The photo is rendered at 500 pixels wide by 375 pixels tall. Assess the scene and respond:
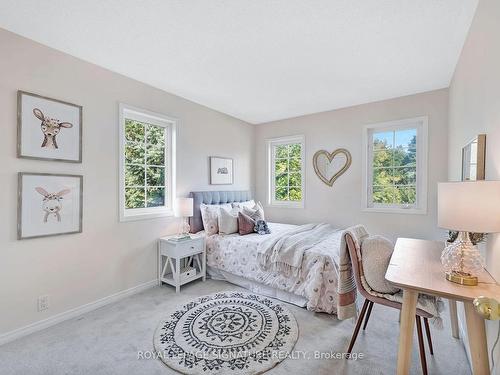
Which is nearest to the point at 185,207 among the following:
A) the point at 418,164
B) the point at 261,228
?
the point at 261,228

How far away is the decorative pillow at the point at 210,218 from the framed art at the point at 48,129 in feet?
5.18

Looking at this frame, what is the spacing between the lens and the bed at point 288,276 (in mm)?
1956

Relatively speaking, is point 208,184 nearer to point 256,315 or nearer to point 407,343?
point 256,315

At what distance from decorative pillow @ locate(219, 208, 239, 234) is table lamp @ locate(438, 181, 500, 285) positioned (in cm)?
245

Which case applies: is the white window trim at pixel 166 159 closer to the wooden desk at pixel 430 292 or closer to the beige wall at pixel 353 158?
the beige wall at pixel 353 158

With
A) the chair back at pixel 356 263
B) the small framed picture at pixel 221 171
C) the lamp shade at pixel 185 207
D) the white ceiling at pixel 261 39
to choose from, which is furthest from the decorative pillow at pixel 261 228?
the white ceiling at pixel 261 39

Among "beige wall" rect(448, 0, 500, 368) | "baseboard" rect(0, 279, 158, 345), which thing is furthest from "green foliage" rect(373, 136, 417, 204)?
"baseboard" rect(0, 279, 158, 345)

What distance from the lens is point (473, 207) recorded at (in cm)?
113

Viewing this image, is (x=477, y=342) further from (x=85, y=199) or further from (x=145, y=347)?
(x=85, y=199)

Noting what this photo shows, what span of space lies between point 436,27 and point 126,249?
3534 mm

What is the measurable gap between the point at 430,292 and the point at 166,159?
3.05 m

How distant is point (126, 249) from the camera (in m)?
2.77

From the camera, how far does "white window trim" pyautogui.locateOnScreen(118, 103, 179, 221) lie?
2.73 m

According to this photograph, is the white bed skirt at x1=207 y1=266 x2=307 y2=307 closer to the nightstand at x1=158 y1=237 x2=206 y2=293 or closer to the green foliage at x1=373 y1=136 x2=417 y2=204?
the nightstand at x1=158 y1=237 x2=206 y2=293
